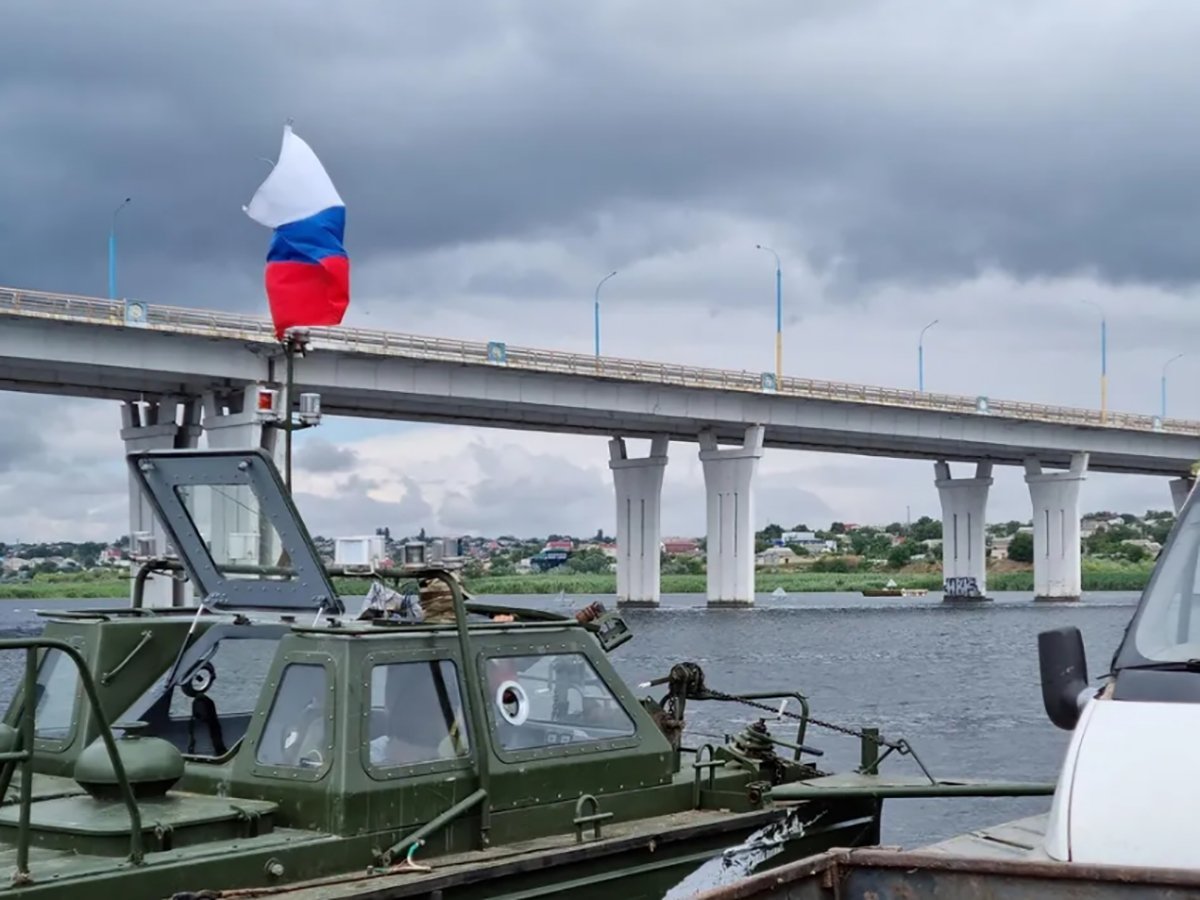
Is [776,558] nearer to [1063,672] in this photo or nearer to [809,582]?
[809,582]

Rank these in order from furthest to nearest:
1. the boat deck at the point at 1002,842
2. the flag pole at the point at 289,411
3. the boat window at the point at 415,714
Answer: the flag pole at the point at 289,411
the boat window at the point at 415,714
the boat deck at the point at 1002,842

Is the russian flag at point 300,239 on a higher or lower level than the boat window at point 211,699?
higher

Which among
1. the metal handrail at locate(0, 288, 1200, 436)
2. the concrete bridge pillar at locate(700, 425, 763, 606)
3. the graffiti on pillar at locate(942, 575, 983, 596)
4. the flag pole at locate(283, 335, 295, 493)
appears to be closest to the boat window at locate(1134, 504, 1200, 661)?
the flag pole at locate(283, 335, 295, 493)

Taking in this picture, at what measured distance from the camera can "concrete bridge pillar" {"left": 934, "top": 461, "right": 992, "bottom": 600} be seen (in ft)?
271

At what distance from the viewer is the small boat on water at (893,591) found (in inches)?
4208

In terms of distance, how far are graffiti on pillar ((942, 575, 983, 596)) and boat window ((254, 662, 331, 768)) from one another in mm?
79172

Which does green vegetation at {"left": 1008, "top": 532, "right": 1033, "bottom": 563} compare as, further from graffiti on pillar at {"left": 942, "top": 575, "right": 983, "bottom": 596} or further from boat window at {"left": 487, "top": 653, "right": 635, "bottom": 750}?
boat window at {"left": 487, "top": 653, "right": 635, "bottom": 750}

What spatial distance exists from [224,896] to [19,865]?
0.94 metres

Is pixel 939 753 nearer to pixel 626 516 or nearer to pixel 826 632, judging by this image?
pixel 826 632

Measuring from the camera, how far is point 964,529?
83625 millimetres

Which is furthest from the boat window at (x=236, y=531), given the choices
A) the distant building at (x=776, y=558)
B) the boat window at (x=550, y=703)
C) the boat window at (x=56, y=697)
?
the distant building at (x=776, y=558)

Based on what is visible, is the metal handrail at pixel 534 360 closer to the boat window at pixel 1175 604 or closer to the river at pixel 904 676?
the river at pixel 904 676

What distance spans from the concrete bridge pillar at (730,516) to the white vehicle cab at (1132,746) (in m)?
58.2

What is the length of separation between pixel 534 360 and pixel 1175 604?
49.1m
